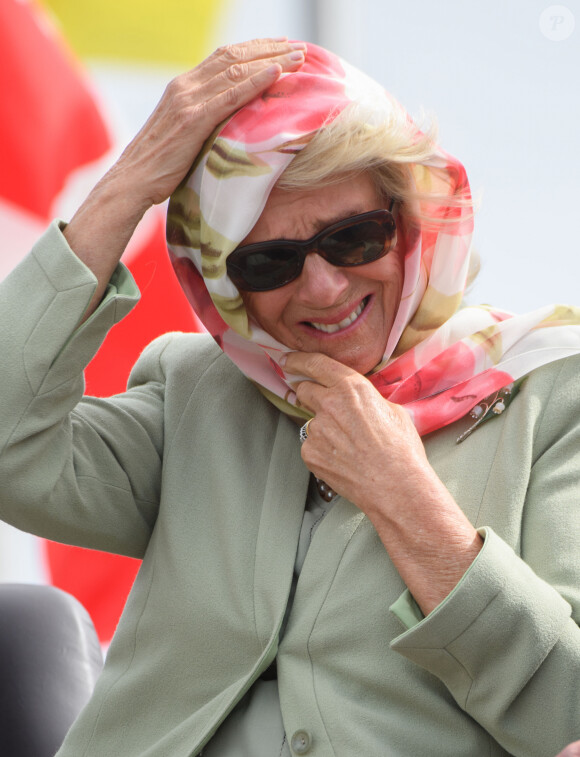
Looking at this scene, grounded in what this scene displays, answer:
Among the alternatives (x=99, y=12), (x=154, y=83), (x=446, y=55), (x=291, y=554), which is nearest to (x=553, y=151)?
(x=446, y=55)

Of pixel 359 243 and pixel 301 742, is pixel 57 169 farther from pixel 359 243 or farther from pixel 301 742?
pixel 301 742

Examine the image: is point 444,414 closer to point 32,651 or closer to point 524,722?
point 524,722

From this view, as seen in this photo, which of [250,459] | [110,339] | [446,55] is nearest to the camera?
[250,459]

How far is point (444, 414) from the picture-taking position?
1.52m

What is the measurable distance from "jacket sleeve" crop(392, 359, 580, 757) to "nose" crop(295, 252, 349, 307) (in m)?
0.45

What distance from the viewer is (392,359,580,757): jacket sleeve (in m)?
1.23

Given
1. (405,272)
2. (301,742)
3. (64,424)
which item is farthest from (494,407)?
(64,424)

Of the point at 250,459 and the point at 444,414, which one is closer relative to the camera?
the point at 444,414

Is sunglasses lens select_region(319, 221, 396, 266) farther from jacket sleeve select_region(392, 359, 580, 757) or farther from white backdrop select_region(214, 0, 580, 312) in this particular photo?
white backdrop select_region(214, 0, 580, 312)

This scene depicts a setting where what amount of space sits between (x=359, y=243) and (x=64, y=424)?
56 cm

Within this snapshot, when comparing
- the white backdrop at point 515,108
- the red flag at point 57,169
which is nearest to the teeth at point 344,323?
the white backdrop at point 515,108

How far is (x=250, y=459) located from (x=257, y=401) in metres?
0.13

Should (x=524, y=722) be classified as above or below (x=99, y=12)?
below

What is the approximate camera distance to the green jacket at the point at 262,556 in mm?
1249
